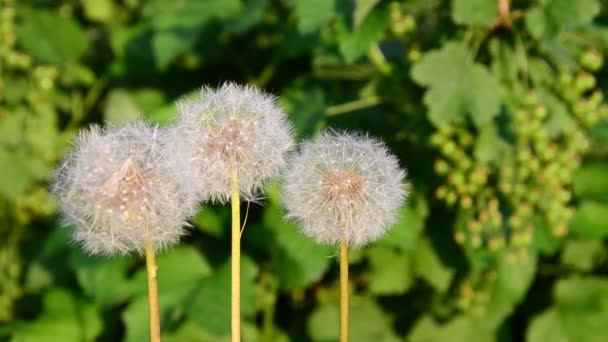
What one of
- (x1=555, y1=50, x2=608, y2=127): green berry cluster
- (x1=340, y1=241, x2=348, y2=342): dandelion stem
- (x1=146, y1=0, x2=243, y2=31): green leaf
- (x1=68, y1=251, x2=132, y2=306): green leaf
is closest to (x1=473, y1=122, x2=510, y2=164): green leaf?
(x1=555, y1=50, x2=608, y2=127): green berry cluster

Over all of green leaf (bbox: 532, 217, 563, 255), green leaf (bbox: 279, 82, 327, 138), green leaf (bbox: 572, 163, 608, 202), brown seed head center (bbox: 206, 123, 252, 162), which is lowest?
green leaf (bbox: 532, 217, 563, 255)

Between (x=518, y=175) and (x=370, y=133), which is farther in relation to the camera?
(x=370, y=133)

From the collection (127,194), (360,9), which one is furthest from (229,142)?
(360,9)

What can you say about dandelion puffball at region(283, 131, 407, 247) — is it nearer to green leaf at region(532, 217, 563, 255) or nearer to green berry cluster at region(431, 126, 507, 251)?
green berry cluster at region(431, 126, 507, 251)

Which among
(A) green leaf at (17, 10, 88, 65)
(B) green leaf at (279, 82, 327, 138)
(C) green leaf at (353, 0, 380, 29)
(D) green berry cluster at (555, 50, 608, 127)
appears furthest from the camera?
(A) green leaf at (17, 10, 88, 65)

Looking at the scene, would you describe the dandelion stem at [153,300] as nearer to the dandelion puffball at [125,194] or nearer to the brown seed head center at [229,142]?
the dandelion puffball at [125,194]

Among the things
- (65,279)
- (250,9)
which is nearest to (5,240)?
(65,279)

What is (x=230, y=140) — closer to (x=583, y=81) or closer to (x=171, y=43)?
(x=583, y=81)
